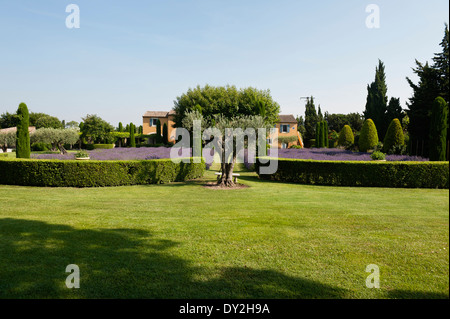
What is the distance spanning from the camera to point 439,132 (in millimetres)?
16547

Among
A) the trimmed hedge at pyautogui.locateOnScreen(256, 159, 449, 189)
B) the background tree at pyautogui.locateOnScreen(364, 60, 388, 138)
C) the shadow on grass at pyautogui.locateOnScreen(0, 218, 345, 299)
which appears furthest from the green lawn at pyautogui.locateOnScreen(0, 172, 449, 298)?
the background tree at pyautogui.locateOnScreen(364, 60, 388, 138)

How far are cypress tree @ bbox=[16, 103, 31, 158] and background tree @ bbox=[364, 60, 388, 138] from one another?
128 feet

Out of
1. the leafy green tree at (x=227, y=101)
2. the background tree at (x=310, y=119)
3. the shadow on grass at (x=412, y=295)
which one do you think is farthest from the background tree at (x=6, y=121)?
the shadow on grass at (x=412, y=295)

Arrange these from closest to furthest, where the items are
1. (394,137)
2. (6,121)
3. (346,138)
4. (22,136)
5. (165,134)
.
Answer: (22,136) → (394,137) → (346,138) → (165,134) → (6,121)

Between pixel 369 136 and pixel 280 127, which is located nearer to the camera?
pixel 369 136

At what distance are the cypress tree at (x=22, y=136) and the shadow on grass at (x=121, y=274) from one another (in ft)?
45.6

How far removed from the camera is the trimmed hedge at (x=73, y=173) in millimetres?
13523

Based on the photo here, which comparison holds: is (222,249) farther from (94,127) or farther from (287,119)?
(287,119)

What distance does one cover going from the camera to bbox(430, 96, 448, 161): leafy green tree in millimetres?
16250

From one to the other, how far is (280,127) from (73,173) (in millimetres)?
52238

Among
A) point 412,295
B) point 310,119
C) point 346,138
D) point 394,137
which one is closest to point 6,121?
point 310,119

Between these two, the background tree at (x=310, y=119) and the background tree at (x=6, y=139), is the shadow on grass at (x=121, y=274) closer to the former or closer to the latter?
the background tree at (x=6, y=139)
